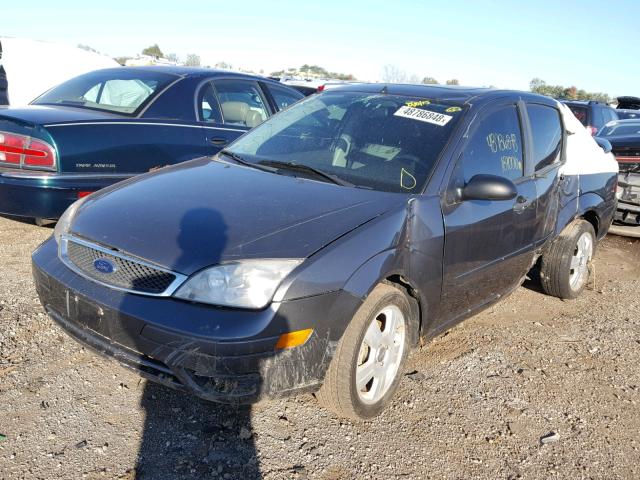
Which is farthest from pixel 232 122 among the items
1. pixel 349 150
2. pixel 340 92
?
pixel 349 150

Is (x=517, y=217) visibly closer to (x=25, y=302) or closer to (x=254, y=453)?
(x=254, y=453)

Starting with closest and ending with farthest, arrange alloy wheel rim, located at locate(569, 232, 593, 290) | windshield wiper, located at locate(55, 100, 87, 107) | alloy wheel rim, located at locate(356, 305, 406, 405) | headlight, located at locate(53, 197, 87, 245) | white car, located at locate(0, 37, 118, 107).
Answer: alloy wheel rim, located at locate(356, 305, 406, 405), headlight, located at locate(53, 197, 87, 245), alloy wheel rim, located at locate(569, 232, 593, 290), windshield wiper, located at locate(55, 100, 87, 107), white car, located at locate(0, 37, 118, 107)

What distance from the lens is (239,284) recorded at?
2.33 metres

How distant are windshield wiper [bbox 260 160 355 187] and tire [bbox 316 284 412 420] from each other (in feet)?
2.20

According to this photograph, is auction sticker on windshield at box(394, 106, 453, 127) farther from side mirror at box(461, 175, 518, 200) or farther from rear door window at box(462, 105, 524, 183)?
side mirror at box(461, 175, 518, 200)

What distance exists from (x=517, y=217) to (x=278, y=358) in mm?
2030

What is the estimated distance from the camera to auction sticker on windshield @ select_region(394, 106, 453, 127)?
3.38m

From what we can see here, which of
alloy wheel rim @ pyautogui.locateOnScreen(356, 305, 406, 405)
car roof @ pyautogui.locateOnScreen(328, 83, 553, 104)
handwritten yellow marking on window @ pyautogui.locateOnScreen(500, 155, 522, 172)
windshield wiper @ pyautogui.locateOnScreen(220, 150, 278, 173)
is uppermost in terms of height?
car roof @ pyautogui.locateOnScreen(328, 83, 553, 104)

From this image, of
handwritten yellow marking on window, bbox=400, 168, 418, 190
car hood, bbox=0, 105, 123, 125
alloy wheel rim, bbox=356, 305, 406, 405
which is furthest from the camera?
car hood, bbox=0, 105, 123, 125

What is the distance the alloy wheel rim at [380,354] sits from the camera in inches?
109

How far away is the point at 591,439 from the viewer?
2904 mm

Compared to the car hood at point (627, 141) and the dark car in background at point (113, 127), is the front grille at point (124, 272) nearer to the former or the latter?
the dark car in background at point (113, 127)

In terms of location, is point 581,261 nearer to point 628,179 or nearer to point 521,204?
point 521,204

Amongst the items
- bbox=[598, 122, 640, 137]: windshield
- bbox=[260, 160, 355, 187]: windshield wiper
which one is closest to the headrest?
bbox=[260, 160, 355, 187]: windshield wiper
